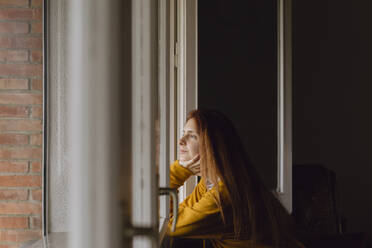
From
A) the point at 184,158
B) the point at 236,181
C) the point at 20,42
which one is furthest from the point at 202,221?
the point at 20,42

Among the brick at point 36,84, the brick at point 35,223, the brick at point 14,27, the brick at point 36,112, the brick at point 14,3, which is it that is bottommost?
the brick at point 35,223

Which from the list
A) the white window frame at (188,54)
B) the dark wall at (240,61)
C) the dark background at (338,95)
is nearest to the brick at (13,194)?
the white window frame at (188,54)

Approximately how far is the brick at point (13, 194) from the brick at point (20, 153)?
4.9 inches

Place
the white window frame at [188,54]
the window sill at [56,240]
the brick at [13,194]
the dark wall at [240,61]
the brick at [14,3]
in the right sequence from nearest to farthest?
the window sill at [56,240] → the brick at [13,194] → the brick at [14,3] → the white window frame at [188,54] → the dark wall at [240,61]

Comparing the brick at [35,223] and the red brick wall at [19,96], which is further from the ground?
the red brick wall at [19,96]

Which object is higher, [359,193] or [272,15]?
[272,15]

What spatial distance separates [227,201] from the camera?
3.12ft

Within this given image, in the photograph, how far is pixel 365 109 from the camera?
7.32 feet

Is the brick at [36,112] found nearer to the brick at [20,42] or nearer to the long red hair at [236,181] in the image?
the brick at [20,42]

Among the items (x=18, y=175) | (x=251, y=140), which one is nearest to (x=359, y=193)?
(x=251, y=140)

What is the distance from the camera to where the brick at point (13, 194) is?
2.09 feet

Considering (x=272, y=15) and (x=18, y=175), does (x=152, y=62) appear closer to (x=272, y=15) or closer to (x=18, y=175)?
(x=18, y=175)

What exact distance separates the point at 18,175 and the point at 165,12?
53 cm

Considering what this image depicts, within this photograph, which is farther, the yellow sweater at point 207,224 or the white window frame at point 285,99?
the white window frame at point 285,99
